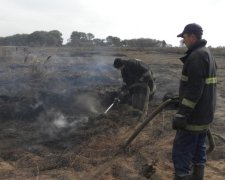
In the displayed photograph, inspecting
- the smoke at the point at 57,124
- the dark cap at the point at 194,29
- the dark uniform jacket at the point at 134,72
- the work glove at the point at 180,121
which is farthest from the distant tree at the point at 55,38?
the work glove at the point at 180,121

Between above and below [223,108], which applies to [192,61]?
above

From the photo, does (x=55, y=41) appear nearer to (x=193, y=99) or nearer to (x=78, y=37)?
(x=78, y=37)

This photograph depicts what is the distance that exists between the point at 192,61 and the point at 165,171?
206 cm

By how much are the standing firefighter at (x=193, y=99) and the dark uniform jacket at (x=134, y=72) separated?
5.06 m

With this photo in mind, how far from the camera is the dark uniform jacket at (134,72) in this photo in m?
9.68

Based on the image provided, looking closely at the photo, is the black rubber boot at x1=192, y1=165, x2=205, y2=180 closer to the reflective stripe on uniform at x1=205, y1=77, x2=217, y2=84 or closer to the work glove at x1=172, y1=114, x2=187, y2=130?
the work glove at x1=172, y1=114, x2=187, y2=130

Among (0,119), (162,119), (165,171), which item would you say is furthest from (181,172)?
(0,119)

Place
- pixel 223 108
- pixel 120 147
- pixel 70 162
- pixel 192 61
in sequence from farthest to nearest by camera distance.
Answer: pixel 223 108, pixel 120 147, pixel 70 162, pixel 192 61

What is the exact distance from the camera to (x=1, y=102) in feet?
31.3

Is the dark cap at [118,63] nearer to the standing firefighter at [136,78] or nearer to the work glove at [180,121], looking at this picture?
the standing firefighter at [136,78]

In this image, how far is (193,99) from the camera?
438cm

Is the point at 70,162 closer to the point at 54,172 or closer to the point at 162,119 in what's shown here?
the point at 54,172

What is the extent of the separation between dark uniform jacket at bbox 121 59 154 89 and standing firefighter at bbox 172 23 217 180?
16.6 feet

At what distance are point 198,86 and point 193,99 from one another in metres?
0.16
